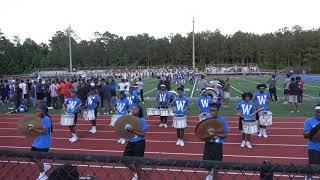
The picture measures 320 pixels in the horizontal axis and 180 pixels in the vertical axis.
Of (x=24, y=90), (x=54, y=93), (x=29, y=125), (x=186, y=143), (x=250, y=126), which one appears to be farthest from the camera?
(x=24, y=90)

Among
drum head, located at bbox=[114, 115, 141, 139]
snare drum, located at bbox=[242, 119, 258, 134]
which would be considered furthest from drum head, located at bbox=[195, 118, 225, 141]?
snare drum, located at bbox=[242, 119, 258, 134]

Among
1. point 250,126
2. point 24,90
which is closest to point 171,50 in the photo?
point 24,90

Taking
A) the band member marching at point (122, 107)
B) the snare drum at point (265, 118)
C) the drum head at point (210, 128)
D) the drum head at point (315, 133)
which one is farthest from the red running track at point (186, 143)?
the drum head at point (210, 128)

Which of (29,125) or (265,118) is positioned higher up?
(29,125)

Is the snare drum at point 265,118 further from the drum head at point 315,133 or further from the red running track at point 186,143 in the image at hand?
the drum head at point 315,133

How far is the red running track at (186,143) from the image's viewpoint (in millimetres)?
11844

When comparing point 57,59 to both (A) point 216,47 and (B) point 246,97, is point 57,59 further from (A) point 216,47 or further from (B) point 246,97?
(B) point 246,97

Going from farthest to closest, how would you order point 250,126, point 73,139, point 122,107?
point 73,139
point 122,107
point 250,126

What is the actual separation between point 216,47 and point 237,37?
5544 mm

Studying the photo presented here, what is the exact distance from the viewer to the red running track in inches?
466

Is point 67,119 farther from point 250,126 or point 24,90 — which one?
point 24,90

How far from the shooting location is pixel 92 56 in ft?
305

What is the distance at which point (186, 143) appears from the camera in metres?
13.6

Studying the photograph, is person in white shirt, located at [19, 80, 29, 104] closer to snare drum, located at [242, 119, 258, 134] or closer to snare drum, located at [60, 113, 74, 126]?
snare drum, located at [60, 113, 74, 126]
